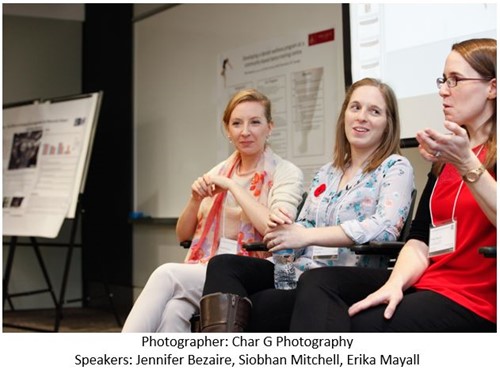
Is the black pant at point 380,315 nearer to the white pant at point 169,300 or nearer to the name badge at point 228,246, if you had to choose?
the white pant at point 169,300

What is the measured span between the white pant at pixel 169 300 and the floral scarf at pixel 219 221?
0.84ft

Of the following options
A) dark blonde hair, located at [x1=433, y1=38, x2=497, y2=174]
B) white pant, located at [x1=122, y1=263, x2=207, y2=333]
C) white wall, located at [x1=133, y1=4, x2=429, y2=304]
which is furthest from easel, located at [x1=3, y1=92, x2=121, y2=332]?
dark blonde hair, located at [x1=433, y1=38, x2=497, y2=174]

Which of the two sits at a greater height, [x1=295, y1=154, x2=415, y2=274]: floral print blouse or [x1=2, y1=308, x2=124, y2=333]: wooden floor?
[x1=295, y1=154, x2=415, y2=274]: floral print blouse

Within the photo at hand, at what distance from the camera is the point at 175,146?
4.99 meters

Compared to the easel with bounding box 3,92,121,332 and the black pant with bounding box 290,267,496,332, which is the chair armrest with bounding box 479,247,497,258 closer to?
the black pant with bounding box 290,267,496,332

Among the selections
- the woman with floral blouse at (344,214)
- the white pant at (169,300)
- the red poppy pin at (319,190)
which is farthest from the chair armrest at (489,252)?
the white pant at (169,300)

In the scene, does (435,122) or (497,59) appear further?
(435,122)

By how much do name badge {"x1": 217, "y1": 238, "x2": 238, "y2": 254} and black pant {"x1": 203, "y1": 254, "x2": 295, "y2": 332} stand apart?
403 mm

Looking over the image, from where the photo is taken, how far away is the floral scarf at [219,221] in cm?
260

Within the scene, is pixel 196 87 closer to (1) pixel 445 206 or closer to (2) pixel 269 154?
(2) pixel 269 154

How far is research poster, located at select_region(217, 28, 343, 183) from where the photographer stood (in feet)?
12.5
